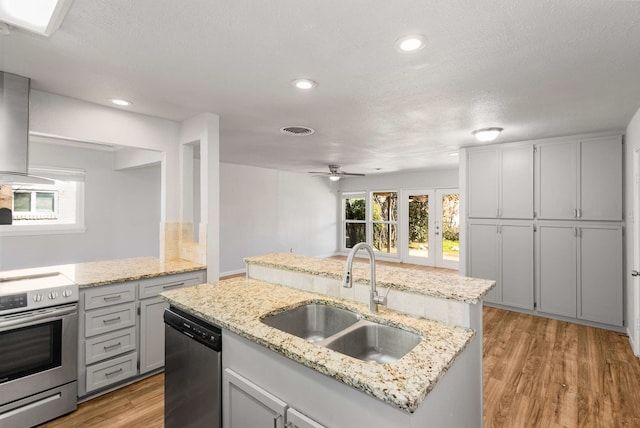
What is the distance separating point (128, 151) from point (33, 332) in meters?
3.07

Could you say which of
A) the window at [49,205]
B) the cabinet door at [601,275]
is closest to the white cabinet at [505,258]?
the cabinet door at [601,275]

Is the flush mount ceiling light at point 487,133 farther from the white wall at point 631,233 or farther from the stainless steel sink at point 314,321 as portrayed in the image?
the stainless steel sink at point 314,321

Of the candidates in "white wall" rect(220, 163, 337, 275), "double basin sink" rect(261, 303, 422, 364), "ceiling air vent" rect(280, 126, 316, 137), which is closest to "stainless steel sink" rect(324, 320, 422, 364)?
"double basin sink" rect(261, 303, 422, 364)

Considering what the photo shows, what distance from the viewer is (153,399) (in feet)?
7.74

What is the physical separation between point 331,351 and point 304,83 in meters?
1.87

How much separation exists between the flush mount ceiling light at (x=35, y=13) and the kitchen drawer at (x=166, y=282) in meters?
1.85

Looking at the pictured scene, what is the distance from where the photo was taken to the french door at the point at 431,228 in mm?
7188

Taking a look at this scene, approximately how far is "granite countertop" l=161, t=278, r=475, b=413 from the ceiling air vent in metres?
2.06

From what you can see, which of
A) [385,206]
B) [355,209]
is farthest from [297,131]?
[355,209]

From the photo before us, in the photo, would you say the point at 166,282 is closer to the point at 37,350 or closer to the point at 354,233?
the point at 37,350

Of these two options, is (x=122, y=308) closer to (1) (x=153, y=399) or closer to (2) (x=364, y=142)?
(1) (x=153, y=399)

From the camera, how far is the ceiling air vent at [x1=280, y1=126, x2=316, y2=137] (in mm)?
3582

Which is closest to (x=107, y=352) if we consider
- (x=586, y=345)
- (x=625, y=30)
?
(x=625, y=30)

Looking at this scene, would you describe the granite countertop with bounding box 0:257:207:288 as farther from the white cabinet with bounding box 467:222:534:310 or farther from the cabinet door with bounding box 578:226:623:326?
the cabinet door with bounding box 578:226:623:326
